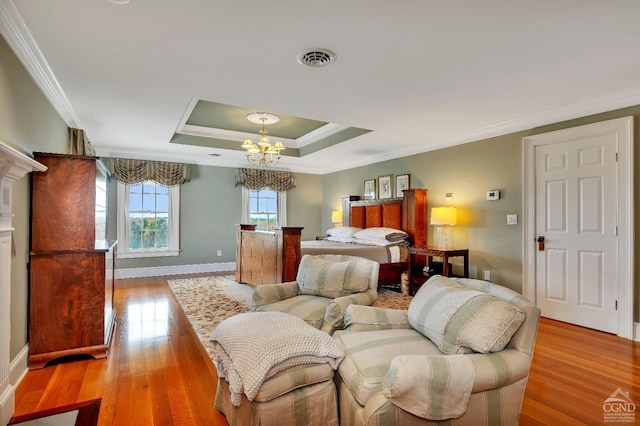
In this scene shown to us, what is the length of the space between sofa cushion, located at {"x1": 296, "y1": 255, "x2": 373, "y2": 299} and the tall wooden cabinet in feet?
5.66

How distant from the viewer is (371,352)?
165 centimetres

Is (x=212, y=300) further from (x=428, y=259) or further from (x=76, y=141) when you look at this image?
(x=428, y=259)

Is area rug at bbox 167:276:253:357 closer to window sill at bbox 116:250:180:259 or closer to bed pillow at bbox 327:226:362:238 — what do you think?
window sill at bbox 116:250:180:259

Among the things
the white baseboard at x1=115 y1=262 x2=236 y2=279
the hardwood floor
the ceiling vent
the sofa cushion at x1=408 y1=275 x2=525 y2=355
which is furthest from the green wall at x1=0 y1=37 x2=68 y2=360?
the white baseboard at x1=115 y1=262 x2=236 y2=279

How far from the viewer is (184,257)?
6.63 meters

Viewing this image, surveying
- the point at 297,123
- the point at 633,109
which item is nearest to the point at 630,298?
the point at 633,109

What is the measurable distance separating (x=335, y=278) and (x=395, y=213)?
3200 mm

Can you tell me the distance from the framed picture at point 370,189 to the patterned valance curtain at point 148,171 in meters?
3.51

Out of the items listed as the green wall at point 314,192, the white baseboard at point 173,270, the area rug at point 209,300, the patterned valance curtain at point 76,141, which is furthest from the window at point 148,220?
the patterned valance curtain at point 76,141

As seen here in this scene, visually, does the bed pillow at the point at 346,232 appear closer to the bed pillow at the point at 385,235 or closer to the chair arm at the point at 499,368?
the bed pillow at the point at 385,235

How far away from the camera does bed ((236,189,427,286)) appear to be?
426 centimetres

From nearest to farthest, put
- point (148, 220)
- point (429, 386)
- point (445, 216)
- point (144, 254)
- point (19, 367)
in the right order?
1. point (429, 386)
2. point (19, 367)
3. point (445, 216)
4. point (144, 254)
5. point (148, 220)

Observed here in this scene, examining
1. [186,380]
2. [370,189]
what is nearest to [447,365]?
[186,380]

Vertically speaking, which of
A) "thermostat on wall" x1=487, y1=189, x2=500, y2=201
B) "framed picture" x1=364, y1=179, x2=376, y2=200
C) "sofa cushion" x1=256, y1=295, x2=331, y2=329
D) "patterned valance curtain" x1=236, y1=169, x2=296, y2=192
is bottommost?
"sofa cushion" x1=256, y1=295, x2=331, y2=329
